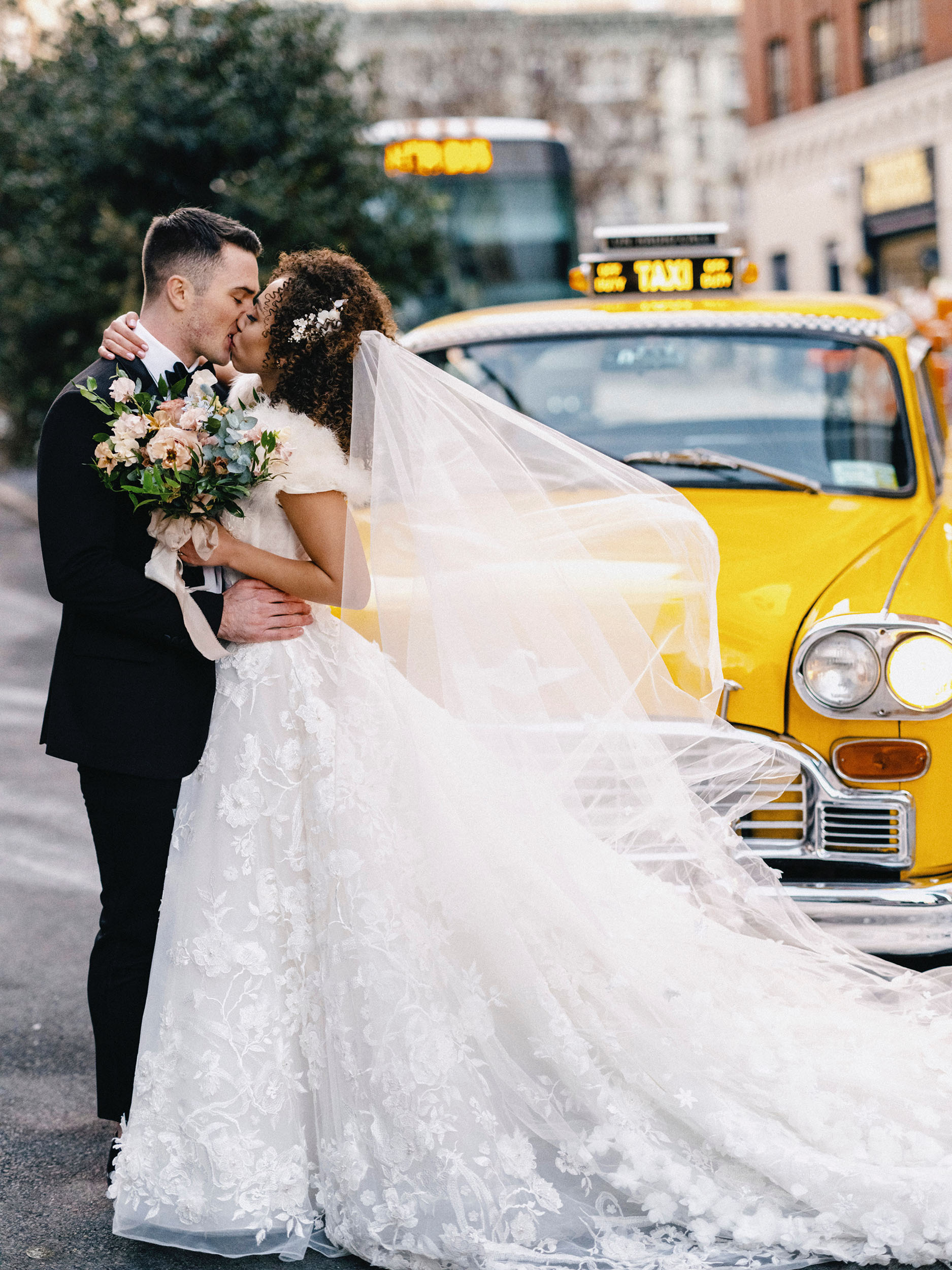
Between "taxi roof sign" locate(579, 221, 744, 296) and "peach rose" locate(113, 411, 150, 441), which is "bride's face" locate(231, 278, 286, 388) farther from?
"taxi roof sign" locate(579, 221, 744, 296)

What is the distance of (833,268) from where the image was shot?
29.2 metres

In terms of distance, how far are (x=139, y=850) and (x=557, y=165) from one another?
467 inches

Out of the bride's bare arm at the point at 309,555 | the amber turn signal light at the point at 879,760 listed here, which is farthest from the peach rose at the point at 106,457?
the amber turn signal light at the point at 879,760

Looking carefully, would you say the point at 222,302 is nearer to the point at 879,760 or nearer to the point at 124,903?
the point at 124,903

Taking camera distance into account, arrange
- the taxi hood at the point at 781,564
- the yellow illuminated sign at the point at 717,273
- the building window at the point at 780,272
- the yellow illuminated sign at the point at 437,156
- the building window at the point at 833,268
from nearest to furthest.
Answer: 1. the taxi hood at the point at 781,564
2. the yellow illuminated sign at the point at 717,273
3. the yellow illuminated sign at the point at 437,156
4. the building window at the point at 833,268
5. the building window at the point at 780,272

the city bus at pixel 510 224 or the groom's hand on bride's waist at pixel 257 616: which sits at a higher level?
the city bus at pixel 510 224

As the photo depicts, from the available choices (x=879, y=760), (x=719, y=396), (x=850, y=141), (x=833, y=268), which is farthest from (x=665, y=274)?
(x=833, y=268)

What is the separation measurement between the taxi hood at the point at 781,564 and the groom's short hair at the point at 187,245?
4.71 feet

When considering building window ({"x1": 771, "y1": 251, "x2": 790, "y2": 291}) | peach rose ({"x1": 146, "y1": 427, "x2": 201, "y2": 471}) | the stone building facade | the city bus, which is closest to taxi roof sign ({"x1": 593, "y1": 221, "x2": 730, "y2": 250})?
peach rose ({"x1": 146, "y1": 427, "x2": 201, "y2": 471})

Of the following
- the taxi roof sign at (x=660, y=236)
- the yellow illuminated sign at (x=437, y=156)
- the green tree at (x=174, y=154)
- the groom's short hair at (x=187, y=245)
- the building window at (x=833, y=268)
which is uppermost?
the building window at (x=833, y=268)

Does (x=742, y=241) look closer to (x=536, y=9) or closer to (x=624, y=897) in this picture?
(x=536, y=9)

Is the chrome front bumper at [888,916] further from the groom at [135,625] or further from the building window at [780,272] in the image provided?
the building window at [780,272]

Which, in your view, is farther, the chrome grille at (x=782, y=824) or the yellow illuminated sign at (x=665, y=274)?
the yellow illuminated sign at (x=665, y=274)

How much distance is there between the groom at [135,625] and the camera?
108 inches
